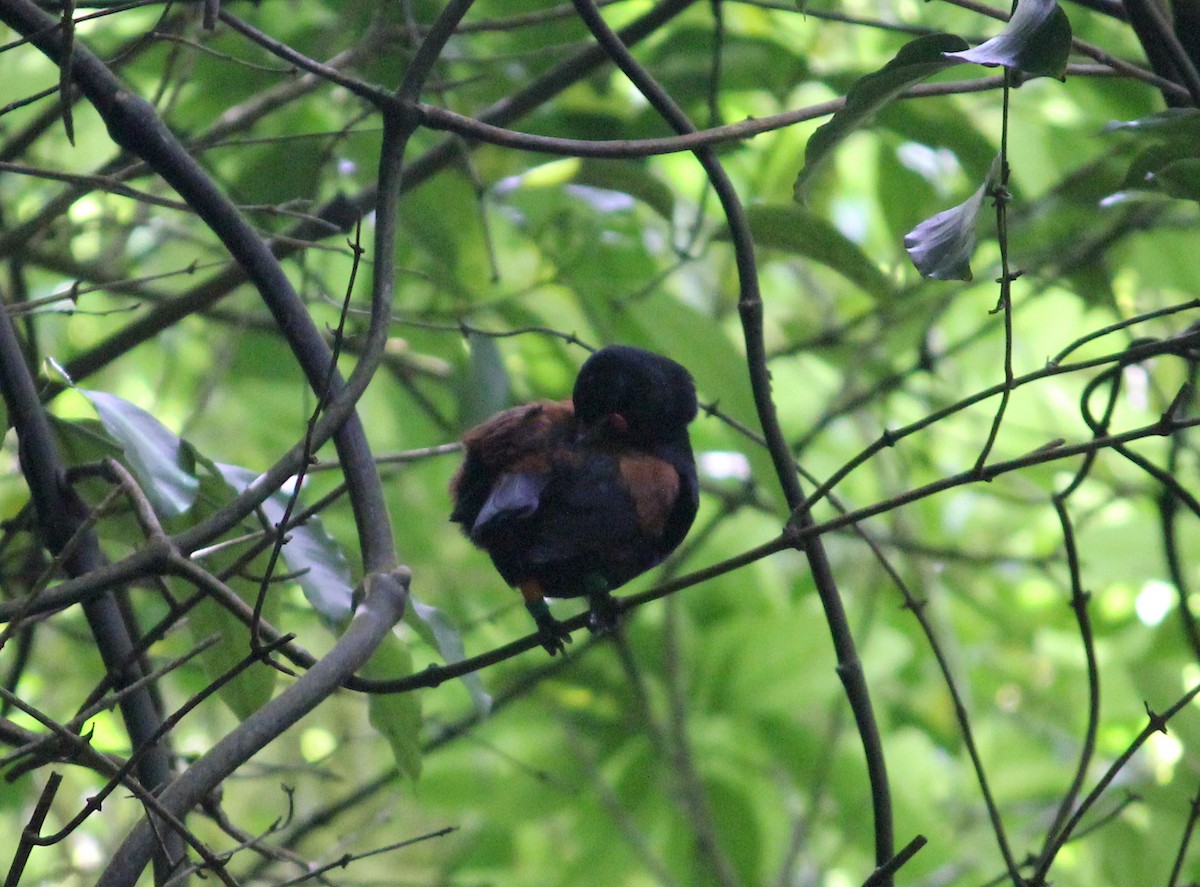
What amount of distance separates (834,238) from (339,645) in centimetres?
116

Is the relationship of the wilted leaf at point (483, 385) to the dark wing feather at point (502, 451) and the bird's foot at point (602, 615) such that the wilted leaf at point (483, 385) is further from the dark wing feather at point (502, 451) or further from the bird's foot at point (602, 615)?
the bird's foot at point (602, 615)

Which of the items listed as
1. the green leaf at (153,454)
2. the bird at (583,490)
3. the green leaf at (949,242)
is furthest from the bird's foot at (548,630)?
the green leaf at (949,242)

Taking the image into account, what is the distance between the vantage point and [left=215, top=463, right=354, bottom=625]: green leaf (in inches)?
55.9

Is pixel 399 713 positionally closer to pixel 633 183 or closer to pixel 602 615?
pixel 602 615

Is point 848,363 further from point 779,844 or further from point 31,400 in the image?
point 31,400

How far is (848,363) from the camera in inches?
123

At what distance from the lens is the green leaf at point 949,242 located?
113 cm

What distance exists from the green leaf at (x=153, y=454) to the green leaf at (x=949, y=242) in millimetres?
802

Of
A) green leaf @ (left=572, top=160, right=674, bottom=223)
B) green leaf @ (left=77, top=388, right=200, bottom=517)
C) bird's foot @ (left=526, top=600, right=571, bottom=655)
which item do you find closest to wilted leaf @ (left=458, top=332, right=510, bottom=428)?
green leaf @ (left=572, top=160, right=674, bottom=223)

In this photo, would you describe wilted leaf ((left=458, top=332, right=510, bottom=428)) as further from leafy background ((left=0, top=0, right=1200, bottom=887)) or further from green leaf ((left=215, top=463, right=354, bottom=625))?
green leaf ((left=215, top=463, right=354, bottom=625))

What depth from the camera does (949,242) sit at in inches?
45.6

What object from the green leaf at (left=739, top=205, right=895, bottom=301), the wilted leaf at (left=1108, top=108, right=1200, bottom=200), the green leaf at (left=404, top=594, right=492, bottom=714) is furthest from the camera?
the green leaf at (left=739, top=205, right=895, bottom=301)

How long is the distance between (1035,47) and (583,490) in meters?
0.81

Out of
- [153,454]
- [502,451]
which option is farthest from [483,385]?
[153,454]
